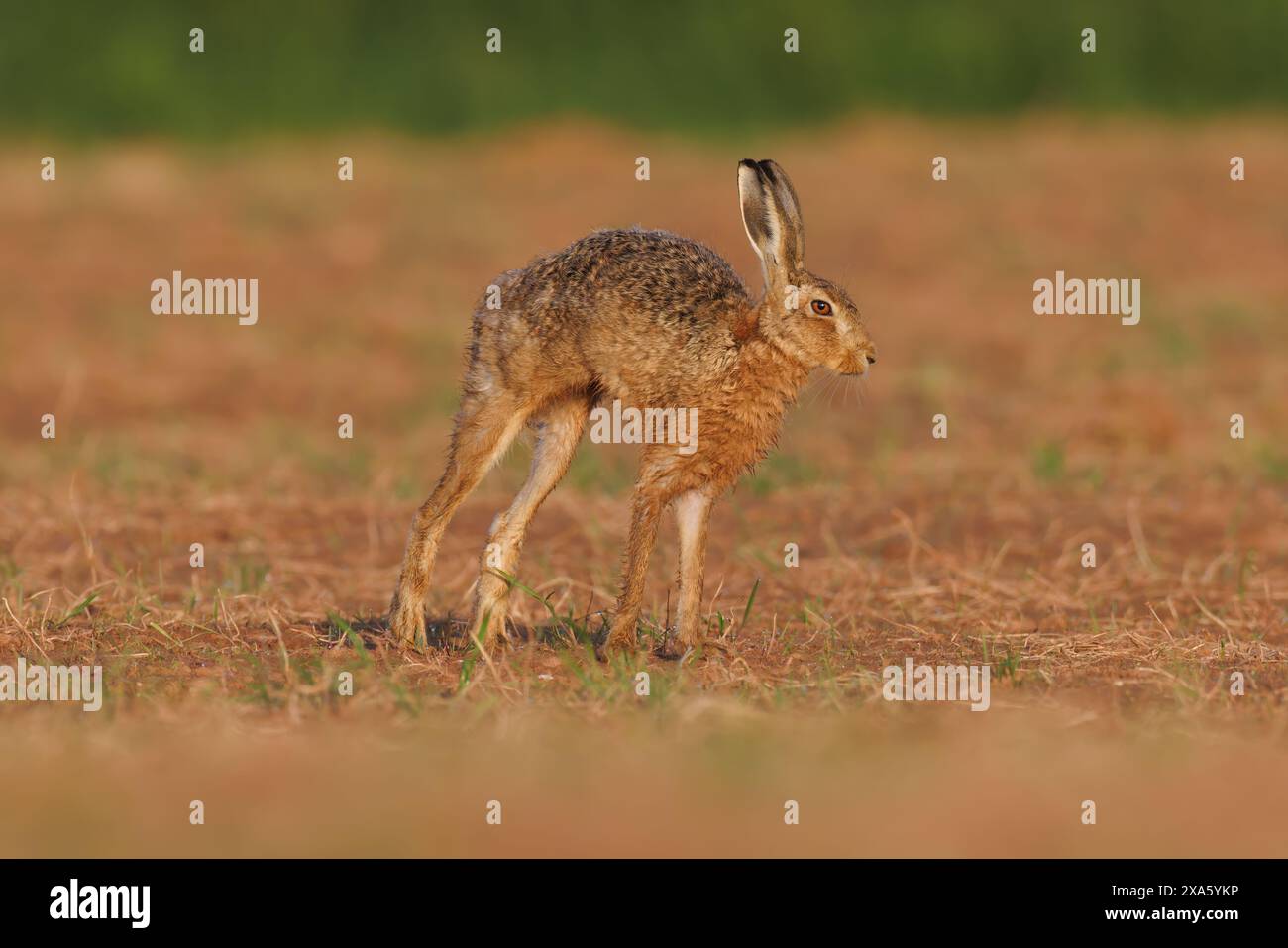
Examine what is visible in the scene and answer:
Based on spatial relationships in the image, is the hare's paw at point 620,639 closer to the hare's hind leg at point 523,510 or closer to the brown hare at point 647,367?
the brown hare at point 647,367

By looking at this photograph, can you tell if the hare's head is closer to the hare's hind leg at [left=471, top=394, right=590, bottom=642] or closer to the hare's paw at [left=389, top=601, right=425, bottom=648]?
the hare's hind leg at [left=471, top=394, right=590, bottom=642]

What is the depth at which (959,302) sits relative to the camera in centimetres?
2072

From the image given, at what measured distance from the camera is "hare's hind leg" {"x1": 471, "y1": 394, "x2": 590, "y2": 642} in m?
8.34

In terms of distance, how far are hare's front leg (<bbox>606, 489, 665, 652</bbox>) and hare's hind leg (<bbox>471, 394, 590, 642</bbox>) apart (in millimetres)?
→ 576

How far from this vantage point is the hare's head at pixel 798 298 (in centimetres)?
778

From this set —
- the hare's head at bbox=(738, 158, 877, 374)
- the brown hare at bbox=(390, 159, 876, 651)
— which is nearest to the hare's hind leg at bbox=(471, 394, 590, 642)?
the brown hare at bbox=(390, 159, 876, 651)

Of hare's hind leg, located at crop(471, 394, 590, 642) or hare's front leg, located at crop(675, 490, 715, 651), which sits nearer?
hare's front leg, located at crop(675, 490, 715, 651)

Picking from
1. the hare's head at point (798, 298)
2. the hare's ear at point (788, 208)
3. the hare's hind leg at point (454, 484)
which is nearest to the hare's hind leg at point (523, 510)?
the hare's hind leg at point (454, 484)

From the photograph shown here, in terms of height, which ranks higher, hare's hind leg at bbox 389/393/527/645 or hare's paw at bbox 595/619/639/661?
hare's hind leg at bbox 389/393/527/645

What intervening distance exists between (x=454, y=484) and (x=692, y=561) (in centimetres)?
112

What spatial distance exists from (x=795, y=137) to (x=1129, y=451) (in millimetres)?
13975

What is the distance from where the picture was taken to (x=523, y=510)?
8.38 metres

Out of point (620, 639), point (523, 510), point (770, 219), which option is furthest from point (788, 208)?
point (620, 639)

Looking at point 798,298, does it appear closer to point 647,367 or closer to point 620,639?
point 647,367
